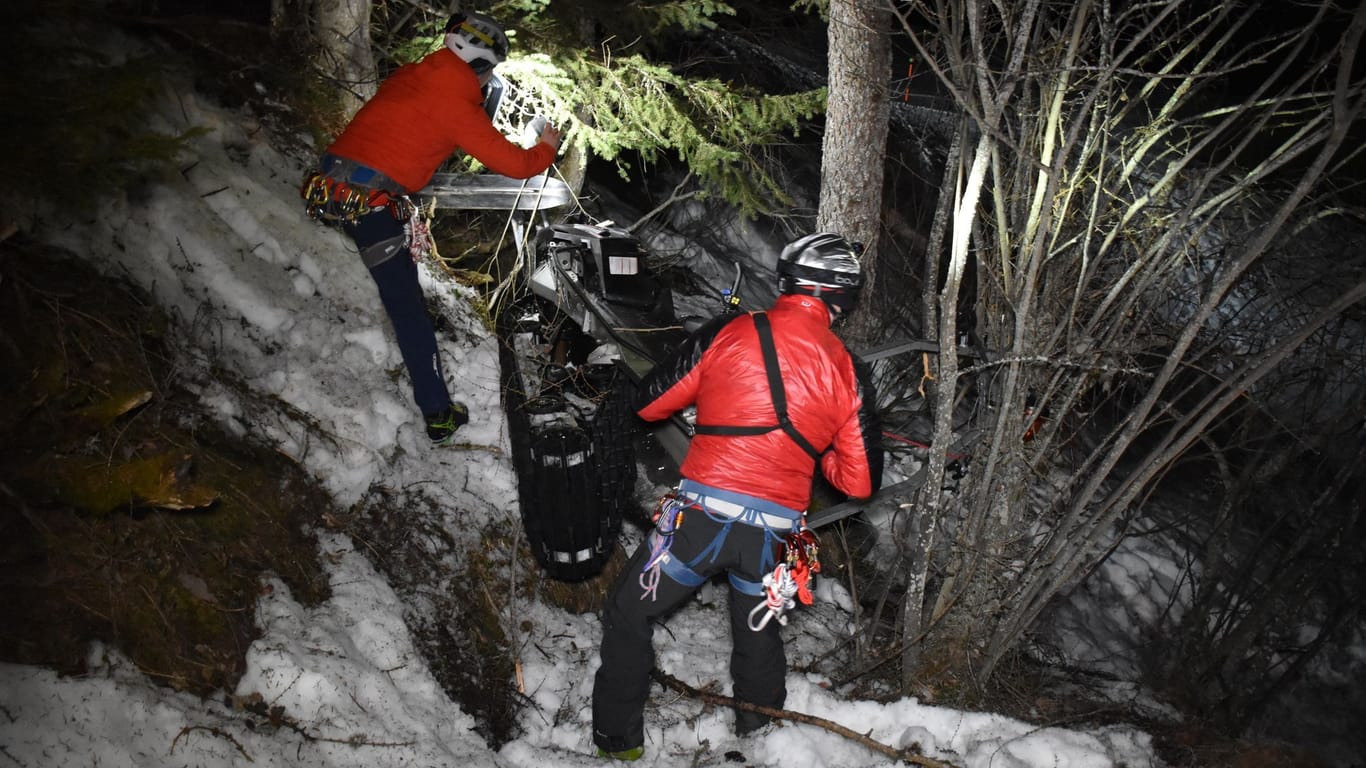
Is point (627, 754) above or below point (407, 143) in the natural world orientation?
Answer: below

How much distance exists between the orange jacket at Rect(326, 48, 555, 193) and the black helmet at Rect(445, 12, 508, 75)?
0.22ft

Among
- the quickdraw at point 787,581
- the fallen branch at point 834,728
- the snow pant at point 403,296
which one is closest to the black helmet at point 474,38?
the snow pant at point 403,296

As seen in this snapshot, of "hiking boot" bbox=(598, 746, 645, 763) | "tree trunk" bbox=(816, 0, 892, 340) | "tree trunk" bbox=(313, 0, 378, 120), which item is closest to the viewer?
"hiking boot" bbox=(598, 746, 645, 763)

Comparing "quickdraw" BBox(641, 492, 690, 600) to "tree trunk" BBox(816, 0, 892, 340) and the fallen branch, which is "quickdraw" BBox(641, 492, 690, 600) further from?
"tree trunk" BBox(816, 0, 892, 340)

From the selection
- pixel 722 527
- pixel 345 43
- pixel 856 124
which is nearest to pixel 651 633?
pixel 722 527

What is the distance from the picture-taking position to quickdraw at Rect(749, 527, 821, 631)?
370 centimetres

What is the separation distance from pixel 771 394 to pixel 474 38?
2.59 m

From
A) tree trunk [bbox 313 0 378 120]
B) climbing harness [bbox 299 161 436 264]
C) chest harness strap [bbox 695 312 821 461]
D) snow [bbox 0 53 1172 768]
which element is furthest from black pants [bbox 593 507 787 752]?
tree trunk [bbox 313 0 378 120]

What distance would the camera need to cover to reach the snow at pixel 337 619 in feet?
10.3

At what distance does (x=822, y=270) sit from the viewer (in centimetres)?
368

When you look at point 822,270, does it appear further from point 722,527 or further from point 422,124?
point 422,124

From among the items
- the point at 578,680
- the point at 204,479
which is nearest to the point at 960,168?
the point at 578,680

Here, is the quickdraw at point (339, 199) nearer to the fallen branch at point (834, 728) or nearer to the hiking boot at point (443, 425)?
the hiking boot at point (443, 425)

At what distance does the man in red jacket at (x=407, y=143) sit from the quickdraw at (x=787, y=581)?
2.53 meters
